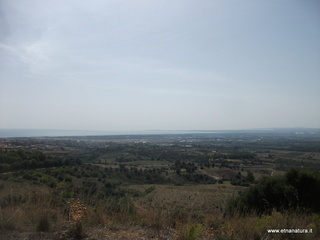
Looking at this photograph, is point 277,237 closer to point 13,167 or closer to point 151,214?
point 151,214

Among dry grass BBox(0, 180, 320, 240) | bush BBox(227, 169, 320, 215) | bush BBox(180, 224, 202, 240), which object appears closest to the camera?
bush BBox(180, 224, 202, 240)

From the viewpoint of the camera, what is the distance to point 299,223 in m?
3.96

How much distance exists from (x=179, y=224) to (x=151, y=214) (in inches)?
23.9

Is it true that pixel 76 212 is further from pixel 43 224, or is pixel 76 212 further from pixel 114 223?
pixel 114 223

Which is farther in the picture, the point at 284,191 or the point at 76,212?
the point at 284,191

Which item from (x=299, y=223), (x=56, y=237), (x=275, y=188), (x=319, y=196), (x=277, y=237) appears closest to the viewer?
(x=56, y=237)

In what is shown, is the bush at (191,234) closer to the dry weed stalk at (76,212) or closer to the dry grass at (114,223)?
the dry grass at (114,223)

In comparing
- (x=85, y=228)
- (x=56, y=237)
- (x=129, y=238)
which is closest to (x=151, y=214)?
(x=129, y=238)

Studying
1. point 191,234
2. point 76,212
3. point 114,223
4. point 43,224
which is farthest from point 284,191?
point 43,224

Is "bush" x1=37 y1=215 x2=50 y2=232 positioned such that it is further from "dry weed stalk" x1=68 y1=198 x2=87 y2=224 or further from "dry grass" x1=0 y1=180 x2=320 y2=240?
"dry weed stalk" x1=68 y1=198 x2=87 y2=224

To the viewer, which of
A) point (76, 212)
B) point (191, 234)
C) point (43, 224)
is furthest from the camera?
point (76, 212)

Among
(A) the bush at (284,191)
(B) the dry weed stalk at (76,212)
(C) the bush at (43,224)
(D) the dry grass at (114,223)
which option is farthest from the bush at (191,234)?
(A) the bush at (284,191)

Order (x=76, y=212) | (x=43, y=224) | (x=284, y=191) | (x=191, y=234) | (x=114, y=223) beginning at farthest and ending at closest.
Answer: (x=284, y=191) → (x=114, y=223) → (x=76, y=212) → (x=43, y=224) → (x=191, y=234)

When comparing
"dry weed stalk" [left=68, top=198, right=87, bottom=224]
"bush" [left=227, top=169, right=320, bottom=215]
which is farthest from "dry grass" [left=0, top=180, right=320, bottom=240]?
"bush" [left=227, top=169, right=320, bottom=215]
